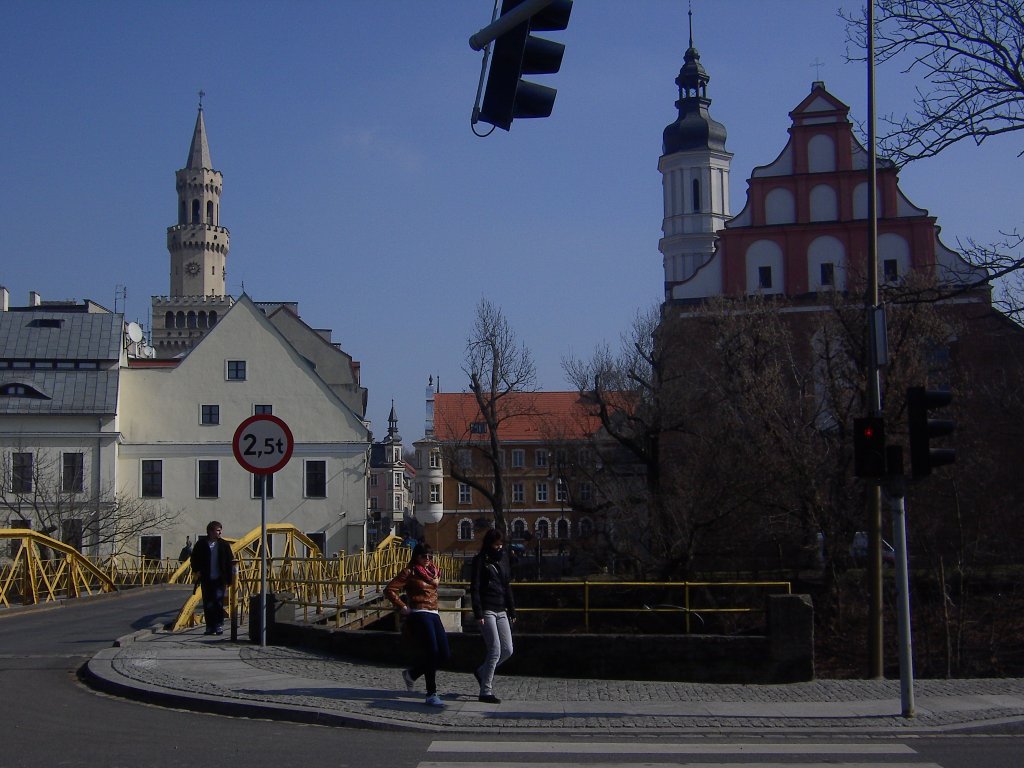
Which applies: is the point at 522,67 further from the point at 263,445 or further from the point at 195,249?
the point at 195,249

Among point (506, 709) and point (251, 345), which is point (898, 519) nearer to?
point (506, 709)

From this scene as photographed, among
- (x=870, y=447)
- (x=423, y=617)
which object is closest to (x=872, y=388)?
(x=870, y=447)

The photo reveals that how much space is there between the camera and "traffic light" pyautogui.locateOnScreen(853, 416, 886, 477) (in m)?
12.9

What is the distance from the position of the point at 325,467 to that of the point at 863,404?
34.2m

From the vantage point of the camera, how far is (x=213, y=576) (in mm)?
17891

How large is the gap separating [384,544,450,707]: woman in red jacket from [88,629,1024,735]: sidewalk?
0.30m

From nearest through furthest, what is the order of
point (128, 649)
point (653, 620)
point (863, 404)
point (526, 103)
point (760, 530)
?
1. point (526, 103)
2. point (128, 649)
3. point (863, 404)
4. point (653, 620)
5. point (760, 530)

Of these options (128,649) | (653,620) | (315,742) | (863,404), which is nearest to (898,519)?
(315,742)

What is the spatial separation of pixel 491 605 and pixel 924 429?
5.22 metres

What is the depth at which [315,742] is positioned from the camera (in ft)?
34.2

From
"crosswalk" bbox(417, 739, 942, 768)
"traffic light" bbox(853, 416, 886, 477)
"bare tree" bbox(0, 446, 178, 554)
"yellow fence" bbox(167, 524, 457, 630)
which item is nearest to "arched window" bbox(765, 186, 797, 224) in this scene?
"yellow fence" bbox(167, 524, 457, 630)

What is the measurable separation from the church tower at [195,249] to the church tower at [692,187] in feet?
263

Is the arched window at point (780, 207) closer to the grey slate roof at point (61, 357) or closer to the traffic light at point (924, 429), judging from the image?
the grey slate roof at point (61, 357)

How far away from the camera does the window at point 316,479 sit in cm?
5866
